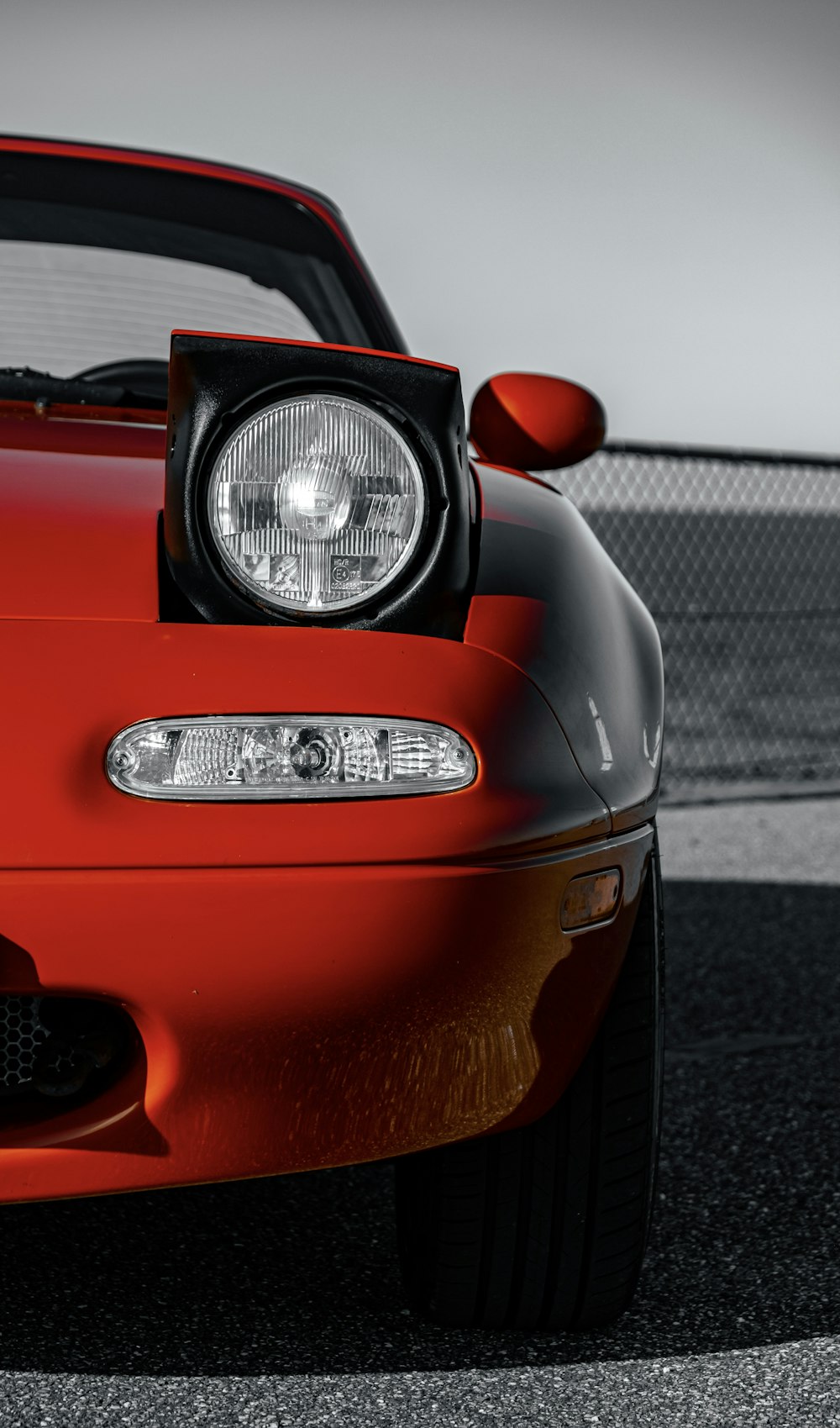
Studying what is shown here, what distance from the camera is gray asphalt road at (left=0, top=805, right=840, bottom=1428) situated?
148cm

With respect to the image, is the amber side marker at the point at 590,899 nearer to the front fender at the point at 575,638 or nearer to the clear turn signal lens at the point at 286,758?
the front fender at the point at 575,638

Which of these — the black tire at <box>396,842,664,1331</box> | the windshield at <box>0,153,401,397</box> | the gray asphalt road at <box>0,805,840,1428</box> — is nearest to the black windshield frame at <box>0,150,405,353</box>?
the windshield at <box>0,153,401,397</box>

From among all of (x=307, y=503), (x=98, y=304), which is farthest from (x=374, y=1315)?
(x=98, y=304)

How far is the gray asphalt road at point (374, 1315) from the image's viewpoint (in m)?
1.48

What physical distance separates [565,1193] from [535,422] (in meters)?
1.13

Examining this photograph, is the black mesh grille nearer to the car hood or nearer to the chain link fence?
the car hood

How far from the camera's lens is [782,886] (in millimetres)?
4383

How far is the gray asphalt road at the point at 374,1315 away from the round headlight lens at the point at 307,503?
0.83 metres

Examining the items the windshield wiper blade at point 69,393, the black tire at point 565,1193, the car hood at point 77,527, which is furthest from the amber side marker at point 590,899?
the windshield wiper blade at point 69,393

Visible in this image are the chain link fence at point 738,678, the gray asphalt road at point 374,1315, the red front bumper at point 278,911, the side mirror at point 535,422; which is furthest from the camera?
the chain link fence at point 738,678

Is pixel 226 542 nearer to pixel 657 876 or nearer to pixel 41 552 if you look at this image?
pixel 41 552

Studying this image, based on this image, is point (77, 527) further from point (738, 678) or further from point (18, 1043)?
point (738, 678)

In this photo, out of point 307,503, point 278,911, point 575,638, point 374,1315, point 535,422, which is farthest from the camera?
point 535,422

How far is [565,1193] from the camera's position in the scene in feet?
5.12
